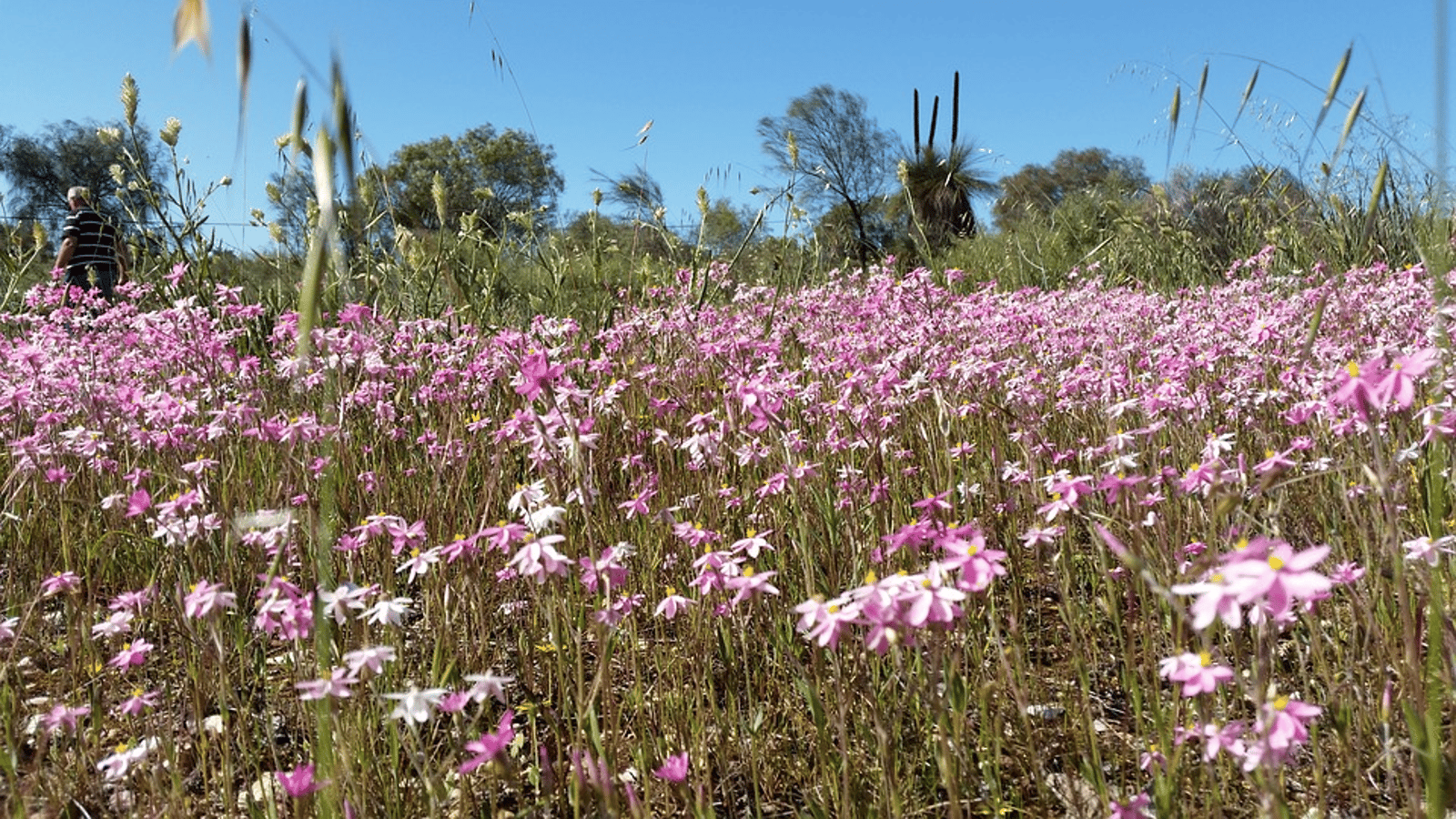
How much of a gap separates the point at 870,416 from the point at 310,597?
1.60 m

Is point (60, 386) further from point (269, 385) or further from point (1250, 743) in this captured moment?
point (1250, 743)

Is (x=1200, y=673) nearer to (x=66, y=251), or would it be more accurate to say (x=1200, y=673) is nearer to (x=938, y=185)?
(x=66, y=251)

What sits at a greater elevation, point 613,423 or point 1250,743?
point 613,423

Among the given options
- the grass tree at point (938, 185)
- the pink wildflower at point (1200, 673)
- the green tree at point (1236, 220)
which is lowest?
the pink wildflower at point (1200, 673)

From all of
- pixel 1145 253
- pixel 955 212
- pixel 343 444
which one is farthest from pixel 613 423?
pixel 955 212

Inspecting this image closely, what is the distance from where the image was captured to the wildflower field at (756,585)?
132 centimetres

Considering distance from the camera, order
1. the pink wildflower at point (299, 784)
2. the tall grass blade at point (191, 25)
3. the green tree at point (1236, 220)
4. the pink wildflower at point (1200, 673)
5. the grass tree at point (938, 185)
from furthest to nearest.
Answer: the grass tree at point (938, 185) → the green tree at point (1236, 220) → the pink wildflower at point (299, 784) → the pink wildflower at point (1200, 673) → the tall grass blade at point (191, 25)

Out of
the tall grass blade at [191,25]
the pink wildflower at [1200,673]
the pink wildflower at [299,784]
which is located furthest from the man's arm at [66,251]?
the pink wildflower at [1200,673]

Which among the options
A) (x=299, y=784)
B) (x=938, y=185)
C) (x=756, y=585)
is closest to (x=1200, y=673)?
(x=756, y=585)

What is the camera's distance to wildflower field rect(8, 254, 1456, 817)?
132 cm

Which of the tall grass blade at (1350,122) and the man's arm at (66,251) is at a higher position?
the man's arm at (66,251)

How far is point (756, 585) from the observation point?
4.68 feet

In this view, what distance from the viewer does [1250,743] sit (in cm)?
128

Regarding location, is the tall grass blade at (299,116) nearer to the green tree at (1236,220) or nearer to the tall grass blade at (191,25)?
the tall grass blade at (191,25)
